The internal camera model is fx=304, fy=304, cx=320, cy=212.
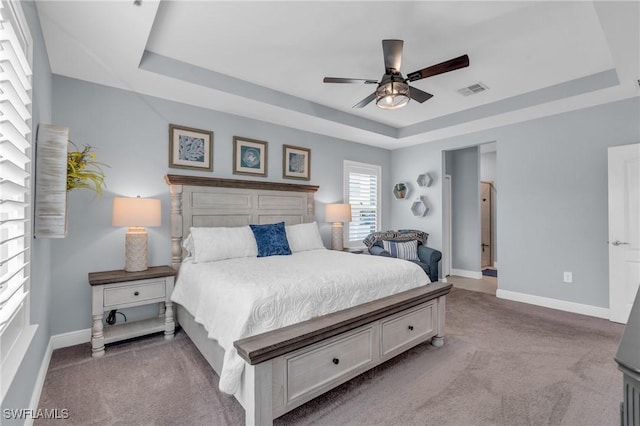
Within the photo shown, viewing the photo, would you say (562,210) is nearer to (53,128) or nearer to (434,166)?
(434,166)

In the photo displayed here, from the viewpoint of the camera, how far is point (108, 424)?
5.89 feet

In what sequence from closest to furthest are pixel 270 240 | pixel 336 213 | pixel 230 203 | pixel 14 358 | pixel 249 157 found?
1. pixel 14 358
2. pixel 270 240
3. pixel 230 203
4. pixel 249 157
5. pixel 336 213

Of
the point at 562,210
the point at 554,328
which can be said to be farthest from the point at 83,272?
the point at 562,210

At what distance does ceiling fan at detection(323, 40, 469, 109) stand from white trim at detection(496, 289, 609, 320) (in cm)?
A: 328

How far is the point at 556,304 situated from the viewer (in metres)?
3.97

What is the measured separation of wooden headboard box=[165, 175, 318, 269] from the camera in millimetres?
3361

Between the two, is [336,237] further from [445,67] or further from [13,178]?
[13,178]

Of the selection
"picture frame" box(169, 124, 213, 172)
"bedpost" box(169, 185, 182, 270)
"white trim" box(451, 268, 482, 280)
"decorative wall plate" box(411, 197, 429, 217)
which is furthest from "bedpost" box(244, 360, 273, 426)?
"white trim" box(451, 268, 482, 280)

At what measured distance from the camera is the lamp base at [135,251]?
116 inches

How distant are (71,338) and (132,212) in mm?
1326

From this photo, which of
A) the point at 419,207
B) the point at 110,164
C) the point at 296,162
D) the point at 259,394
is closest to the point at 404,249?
the point at 419,207

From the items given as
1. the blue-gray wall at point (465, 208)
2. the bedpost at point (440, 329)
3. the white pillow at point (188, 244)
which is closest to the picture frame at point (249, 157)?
the white pillow at point (188, 244)

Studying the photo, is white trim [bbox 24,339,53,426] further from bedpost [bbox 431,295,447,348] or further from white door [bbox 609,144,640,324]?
white door [bbox 609,144,640,324]

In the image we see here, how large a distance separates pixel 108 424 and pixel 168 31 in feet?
9.26
